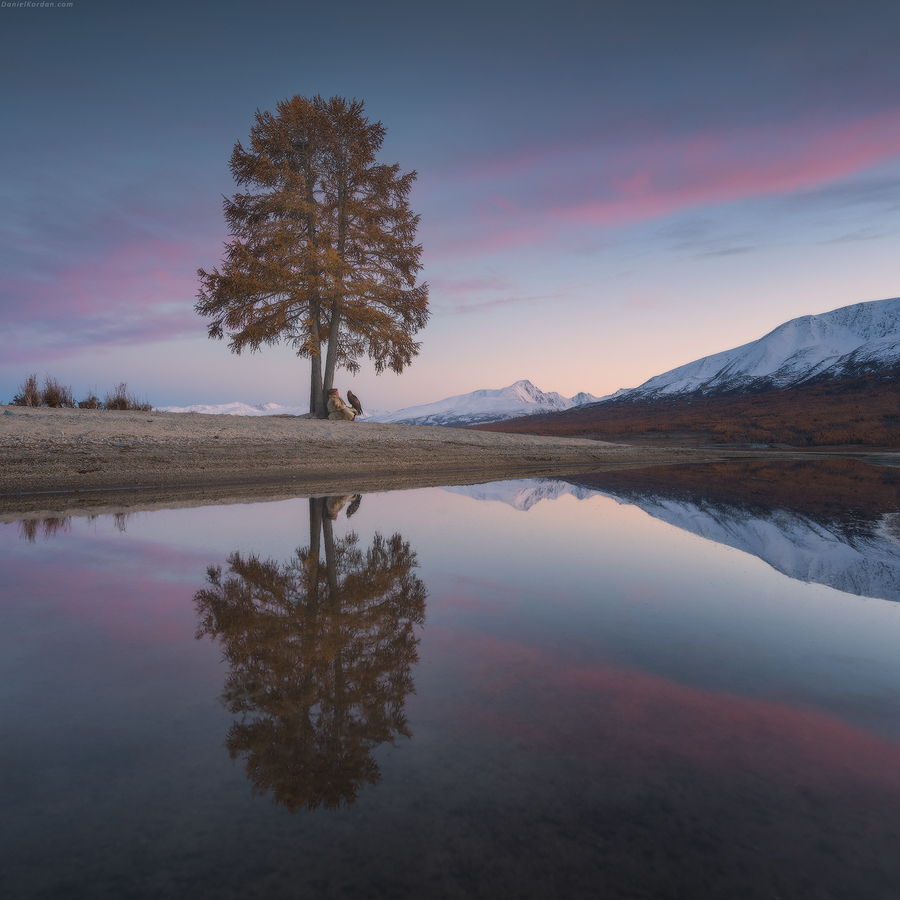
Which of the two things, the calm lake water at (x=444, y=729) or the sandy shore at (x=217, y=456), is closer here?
the calm lake water at (x=444, y=729)

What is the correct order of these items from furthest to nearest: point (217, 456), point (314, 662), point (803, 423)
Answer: point (803, 423), point (217, 456), point (314, 662)

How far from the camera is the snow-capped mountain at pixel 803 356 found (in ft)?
311

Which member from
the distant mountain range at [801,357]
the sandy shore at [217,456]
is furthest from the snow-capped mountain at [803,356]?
the sandy shore at [217,456]

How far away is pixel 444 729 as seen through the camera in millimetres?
1979

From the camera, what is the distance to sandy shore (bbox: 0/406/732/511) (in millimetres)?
8719

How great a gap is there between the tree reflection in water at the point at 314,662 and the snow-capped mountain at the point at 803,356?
4129 inches

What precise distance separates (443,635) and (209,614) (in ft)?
4.88

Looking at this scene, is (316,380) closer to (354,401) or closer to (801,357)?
(354,401)

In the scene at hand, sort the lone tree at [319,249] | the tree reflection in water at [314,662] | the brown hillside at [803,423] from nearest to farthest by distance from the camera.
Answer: the tree reflection in water at [314,662]
the lone tree at [319,249]
the brown hillside at [803,423]

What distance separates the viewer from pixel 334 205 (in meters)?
18.3

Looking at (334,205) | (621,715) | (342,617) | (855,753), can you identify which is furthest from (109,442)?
(334,205)

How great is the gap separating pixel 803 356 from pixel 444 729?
140 meters

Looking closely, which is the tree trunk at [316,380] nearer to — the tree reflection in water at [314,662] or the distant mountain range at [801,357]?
the tree reflection in water at [314,662]

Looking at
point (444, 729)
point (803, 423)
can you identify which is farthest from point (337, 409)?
point (803, 423)
